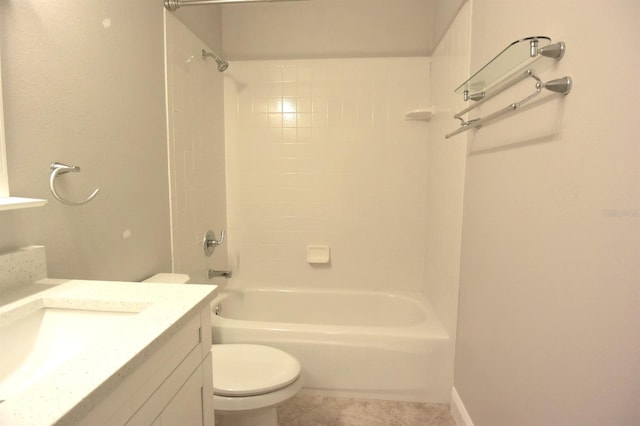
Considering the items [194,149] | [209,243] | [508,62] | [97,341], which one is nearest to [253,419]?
[97,341]

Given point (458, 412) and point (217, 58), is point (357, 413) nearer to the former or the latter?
point (458, 412)

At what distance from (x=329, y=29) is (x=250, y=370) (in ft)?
7.29

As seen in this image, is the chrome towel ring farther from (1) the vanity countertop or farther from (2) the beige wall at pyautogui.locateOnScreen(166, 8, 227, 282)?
(2) the beige wall at pyautogui.locateOnScreen(166, 8, 227, 282)

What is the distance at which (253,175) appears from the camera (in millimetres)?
2574

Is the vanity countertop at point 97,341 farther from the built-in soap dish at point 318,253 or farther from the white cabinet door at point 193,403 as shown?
the built-in soap dish at point 318,253

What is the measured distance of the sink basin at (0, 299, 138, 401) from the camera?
A: 77 centimetres

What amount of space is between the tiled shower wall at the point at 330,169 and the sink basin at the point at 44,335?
176 centimetres

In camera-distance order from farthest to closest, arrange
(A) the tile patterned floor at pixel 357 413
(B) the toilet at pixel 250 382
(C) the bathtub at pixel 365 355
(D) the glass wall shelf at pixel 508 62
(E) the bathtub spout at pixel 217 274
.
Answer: (E) the bathtub spout at pixel 217 274, (C) the bathtub at pixel 365 355, (A) the tile patterned floor at pixel 357 413, (B) the toilet at pixel 250 382, (D) the glass wall shelf at pixel 508 62

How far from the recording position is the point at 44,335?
849 millimetres

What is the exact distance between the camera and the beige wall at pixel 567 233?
27.6 inches

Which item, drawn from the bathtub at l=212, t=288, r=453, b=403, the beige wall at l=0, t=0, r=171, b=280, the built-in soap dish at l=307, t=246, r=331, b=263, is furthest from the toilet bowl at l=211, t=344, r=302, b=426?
the built-in soap dish at l=307, t=246, r=331, b=263

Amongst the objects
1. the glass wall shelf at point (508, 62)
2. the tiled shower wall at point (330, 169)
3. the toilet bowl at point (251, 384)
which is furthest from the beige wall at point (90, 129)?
the glass wall shelf at point (508, 62)

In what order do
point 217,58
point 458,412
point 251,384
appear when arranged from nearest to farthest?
point 251,384, point 458,412, point 217,58

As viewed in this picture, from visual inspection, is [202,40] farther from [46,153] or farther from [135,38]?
[46,153]
